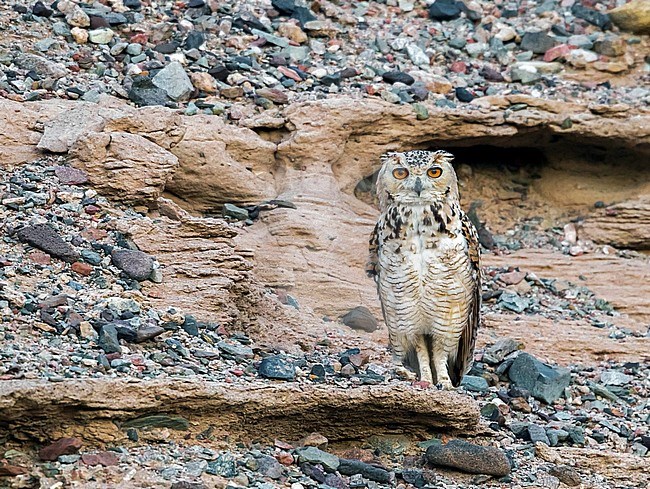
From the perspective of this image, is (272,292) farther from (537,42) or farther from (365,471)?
(537,42)

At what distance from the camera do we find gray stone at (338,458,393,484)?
553cm

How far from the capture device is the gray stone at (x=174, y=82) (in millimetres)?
9289

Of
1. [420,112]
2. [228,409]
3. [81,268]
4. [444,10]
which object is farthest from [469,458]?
[444,10]

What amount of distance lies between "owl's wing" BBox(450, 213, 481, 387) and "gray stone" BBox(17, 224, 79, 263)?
8.40ft

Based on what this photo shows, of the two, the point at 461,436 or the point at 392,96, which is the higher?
the point at 392,96

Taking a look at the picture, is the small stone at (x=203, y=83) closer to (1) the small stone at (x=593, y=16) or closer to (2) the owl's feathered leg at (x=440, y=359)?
(2) the owl's feathered leg at (x=440, y=359)

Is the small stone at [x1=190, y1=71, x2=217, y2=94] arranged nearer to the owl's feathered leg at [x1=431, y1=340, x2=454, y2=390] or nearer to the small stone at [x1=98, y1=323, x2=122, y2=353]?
the owl's feathered leg at [x1=431, y1=340, x2=454, y2=390]

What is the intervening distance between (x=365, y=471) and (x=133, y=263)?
7.13 ft

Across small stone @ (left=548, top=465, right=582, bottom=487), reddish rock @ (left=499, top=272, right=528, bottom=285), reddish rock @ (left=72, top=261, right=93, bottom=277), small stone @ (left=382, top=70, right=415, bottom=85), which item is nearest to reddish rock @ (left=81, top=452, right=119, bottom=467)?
reddish rock @ (left=72, top=261, right=93, bottom=277)

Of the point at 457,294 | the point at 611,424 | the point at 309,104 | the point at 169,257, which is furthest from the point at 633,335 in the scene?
the point at 169,257

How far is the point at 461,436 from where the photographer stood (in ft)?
20.0

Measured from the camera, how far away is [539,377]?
775 centimetres

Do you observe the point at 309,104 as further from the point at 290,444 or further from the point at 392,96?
the point at 290,444

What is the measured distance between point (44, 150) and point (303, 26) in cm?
376
